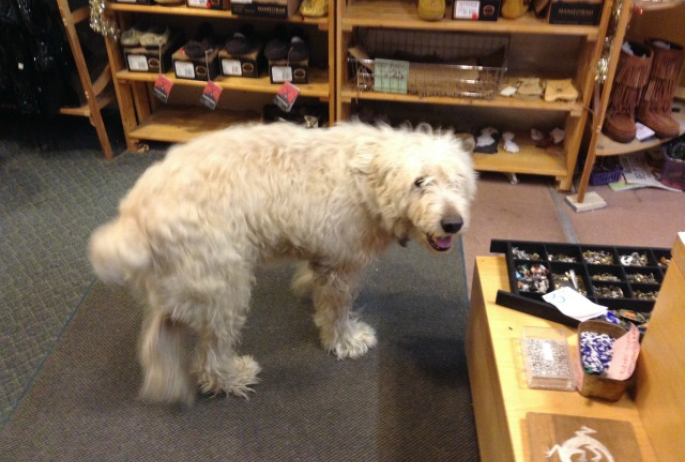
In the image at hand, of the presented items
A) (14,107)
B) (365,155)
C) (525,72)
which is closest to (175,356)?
(365,155)

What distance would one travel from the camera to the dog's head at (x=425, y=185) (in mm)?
1396

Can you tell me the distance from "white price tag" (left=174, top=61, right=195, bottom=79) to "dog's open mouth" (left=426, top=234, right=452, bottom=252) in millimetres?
1873

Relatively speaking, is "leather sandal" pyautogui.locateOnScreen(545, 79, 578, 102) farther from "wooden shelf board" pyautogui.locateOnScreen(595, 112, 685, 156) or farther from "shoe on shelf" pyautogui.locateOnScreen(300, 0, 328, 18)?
"shoe on shelf" pyautogui.locateOnScreen(300, 0, 328, 18)

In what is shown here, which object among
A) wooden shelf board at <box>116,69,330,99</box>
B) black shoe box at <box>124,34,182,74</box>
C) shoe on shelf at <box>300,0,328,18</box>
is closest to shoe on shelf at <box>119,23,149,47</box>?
black shoe box at <box>124,34,182,74</box>

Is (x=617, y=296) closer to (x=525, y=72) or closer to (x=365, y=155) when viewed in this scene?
(x=365, y=155)

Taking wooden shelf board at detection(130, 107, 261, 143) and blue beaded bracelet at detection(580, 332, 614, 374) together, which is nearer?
blue beaded bracelet at detection(580, 332, 614, 374)

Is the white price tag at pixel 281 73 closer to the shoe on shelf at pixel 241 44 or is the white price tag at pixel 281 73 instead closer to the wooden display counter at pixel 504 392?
the shoe on shelf at pixel 241 44

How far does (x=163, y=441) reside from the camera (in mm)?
Result: 1670

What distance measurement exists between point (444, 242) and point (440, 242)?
1 cm

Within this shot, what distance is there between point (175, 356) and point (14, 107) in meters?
2.50

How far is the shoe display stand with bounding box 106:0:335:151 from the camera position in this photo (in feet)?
8.83

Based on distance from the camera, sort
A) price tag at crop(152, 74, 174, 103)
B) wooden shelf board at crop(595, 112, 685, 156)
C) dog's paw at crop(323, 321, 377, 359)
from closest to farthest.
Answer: dog's paw at crop(323, 321, 377, 359)
wooden shelf board at crop(595, 112, 685, 156)
price tag at crop(152, 74, 174, 103)

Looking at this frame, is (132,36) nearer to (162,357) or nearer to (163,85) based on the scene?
(163,85)

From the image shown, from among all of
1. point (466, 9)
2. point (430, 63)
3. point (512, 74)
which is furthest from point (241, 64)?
point (512, 74)
